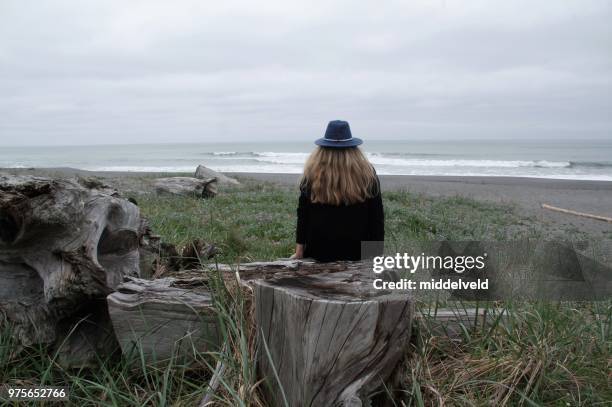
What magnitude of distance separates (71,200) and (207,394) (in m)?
1.44

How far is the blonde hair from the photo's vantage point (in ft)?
13.2

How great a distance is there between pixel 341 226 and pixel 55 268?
2.10 m

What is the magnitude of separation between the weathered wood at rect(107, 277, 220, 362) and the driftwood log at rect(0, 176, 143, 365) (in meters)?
0.25

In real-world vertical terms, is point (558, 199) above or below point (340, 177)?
below

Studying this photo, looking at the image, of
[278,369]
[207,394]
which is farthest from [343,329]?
[207,394]

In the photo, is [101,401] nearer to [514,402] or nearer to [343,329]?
[343,329]

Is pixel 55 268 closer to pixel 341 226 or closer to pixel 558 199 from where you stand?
pixel 341 226
